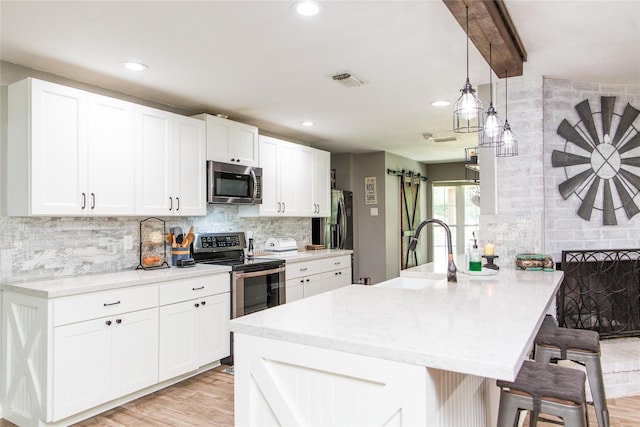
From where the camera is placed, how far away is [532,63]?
2996 millimetres

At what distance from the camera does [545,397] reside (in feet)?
5.13

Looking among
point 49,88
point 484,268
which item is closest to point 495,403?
point 484,268

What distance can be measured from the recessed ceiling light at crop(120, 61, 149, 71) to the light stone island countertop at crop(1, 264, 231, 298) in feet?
4.85

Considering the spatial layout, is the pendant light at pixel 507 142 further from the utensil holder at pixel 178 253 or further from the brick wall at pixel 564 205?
the utensil holder at pixel 178 253

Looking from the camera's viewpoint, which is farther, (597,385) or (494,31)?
(494,31)

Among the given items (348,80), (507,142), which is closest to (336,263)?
(348,80)

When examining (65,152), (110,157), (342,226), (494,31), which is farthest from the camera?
(342,226)

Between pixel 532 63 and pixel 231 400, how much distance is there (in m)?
3.20

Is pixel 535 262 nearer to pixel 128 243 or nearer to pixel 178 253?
A: pixel 178 253

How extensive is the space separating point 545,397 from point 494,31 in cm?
178

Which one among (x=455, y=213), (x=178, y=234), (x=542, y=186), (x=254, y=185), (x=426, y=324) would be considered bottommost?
(x=426, y=324)

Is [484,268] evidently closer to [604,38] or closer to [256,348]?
[604,38]

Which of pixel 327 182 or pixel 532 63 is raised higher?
pixel 532 63

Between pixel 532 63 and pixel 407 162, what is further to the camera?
pixel 407 162
